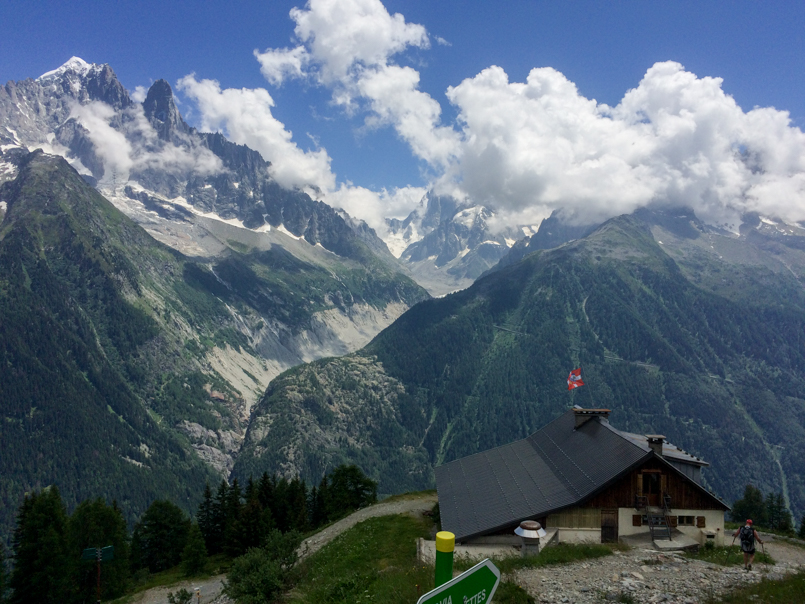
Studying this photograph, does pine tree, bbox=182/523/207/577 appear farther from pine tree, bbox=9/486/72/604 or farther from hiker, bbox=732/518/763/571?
hiker, bbox=732/518/763/571

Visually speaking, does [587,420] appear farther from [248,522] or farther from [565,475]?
[248,522]

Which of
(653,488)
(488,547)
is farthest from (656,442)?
(488,547)

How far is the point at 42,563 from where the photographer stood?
5316 cm

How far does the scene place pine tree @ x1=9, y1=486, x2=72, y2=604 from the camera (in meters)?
53.0

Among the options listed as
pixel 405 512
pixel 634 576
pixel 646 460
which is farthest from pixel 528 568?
pixel 405 512

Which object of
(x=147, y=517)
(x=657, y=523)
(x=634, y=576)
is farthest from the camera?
(x=147, y=517)

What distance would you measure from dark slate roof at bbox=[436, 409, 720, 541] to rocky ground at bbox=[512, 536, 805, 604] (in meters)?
12.2

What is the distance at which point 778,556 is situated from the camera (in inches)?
1534

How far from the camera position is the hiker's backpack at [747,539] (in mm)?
24547

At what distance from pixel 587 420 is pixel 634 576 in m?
31.9

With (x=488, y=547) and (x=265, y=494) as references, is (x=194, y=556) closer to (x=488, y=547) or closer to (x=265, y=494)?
(x=265, y=494)

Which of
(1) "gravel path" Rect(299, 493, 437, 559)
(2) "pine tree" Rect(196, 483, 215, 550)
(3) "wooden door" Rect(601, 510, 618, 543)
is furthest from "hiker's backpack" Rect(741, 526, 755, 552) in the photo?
(2) "pine tree" Rect(196, 483, 215, 550)

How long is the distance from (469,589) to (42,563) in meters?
68.1

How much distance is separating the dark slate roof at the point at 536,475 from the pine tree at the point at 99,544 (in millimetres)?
43224
